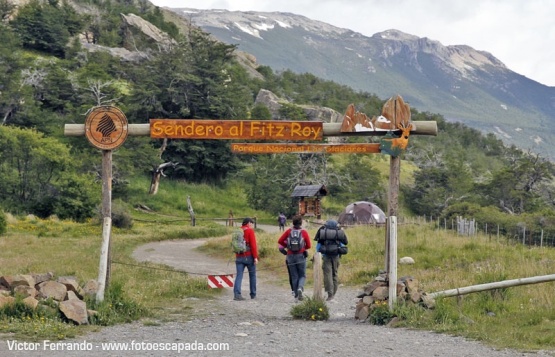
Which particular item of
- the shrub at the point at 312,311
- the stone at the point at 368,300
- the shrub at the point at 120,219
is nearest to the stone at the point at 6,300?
the shrub at the point at 312,311

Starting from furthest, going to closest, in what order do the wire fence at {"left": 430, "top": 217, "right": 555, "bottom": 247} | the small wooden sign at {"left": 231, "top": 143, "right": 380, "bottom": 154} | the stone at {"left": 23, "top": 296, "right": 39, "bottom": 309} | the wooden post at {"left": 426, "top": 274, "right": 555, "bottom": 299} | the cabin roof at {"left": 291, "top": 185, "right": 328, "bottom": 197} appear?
1. the cabin roof at {"left": 291, "top": 185, "right": 328, "bottom": 197}
2. the wire fence at {"left": 430, "top": 217, "right": 555, "bottom": 247}
3. the small wooden sign at {"left": 231, "top": 143, "right": 380, "bottom": 154}
4. the wooden post at {"left": 426, "top": 274, "right": 555, "bottom": 299}
5. the stone at {"left": 23, "top": 296, "right": 39, "bottom": 309}

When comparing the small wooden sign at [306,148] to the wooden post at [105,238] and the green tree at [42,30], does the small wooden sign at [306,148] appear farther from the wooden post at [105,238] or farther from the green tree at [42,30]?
the green tree at [42,30]

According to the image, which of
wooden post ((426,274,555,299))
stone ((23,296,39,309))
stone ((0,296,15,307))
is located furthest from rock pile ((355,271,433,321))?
stone ((0,296,15,307))

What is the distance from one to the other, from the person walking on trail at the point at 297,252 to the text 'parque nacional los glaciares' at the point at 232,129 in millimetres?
2280

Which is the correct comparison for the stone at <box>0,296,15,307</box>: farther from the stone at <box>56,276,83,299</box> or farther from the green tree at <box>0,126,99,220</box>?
the green tree at <box>0,126,99,220</box>

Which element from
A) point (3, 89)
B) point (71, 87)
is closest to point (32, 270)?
point (3, 89)

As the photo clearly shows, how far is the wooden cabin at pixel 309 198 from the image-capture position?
4459cm

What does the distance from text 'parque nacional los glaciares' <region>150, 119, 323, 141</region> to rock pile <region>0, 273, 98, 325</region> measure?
3043 millimetres

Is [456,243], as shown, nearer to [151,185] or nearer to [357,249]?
[357,249]

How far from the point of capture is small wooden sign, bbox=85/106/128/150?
13094 mm

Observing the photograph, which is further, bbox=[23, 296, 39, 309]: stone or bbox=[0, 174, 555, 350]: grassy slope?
bbox=[0, 174, 555, 350]: grassy slope

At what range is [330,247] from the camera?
1438 centimetres

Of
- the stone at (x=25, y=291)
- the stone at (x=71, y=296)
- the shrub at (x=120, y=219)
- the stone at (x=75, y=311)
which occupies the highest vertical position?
the stone at (x=25, y=291)

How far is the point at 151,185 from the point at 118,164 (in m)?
5.55
